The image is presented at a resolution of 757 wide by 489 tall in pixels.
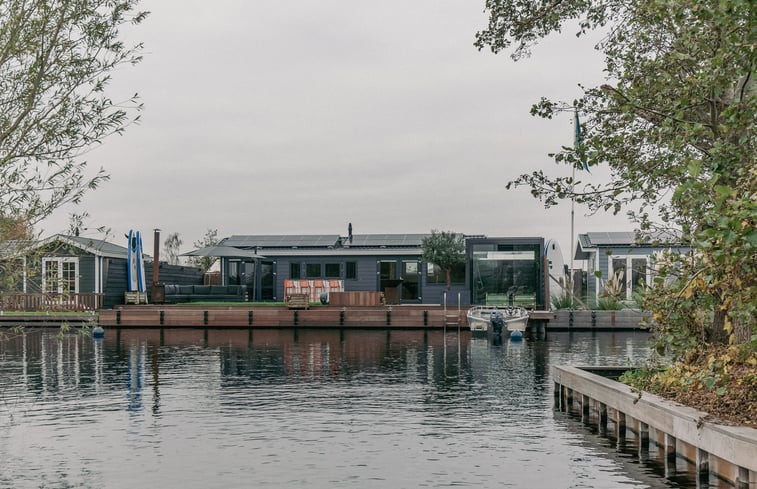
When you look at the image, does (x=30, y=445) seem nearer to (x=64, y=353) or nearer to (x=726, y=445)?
(x=726, y=445)

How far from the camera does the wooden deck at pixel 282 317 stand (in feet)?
133

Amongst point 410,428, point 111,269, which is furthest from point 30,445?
point 111,269

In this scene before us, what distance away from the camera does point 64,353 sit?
29062 mm

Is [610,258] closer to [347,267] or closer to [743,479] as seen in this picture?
[347,267]

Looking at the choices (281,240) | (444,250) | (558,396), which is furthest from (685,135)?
(281,240)

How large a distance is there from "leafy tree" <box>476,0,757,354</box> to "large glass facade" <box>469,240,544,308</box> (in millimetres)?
28220

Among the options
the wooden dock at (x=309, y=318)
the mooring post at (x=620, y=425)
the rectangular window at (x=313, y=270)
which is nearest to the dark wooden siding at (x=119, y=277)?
the wooden dock at (x=309, y=318)

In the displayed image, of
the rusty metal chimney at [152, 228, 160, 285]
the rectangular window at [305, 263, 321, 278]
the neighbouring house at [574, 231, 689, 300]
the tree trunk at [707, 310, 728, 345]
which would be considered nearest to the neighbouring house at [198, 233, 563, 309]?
the rectangular window at [305, 263, 321, 278]

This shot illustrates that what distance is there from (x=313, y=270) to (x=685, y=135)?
136 ft

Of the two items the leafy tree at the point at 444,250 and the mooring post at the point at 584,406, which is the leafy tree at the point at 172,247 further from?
the mooring post at the point at 584,406

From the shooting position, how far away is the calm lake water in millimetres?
11102

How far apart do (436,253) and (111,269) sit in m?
17.4

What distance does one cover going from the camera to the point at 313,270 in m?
50.7

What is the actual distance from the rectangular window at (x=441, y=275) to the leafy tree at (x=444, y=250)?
68cm
